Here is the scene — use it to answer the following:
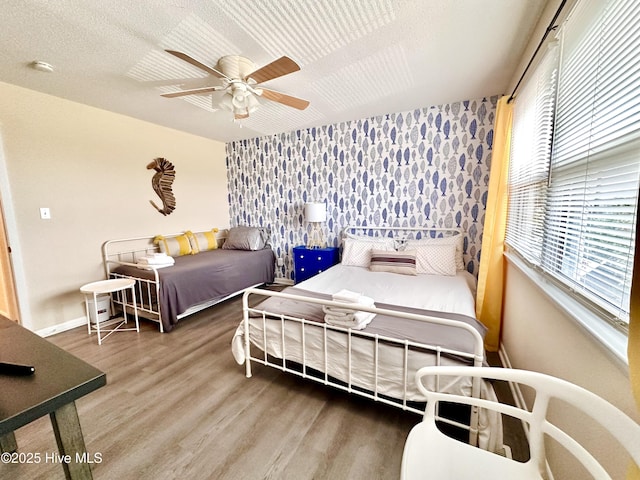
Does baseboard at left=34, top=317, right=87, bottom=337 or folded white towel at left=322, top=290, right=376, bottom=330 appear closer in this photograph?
folded white towel at left=322, top=290, right=376, bottom=330

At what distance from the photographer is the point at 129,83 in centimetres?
235

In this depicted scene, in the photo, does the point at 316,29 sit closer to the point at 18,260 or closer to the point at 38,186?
the point at 38,186

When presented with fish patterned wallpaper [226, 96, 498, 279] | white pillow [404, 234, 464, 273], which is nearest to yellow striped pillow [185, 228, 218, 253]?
fish patterned wallpaper [226, 96, 498, 279]

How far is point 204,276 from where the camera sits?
10.1ft

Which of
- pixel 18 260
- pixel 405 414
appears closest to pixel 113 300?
pixel 18 260

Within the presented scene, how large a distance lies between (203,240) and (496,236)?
152 inches

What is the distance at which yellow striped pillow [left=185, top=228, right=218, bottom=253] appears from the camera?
397cm

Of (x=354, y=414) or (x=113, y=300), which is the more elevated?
(x=113, y=300)

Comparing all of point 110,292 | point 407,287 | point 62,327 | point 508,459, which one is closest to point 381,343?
point 508,459

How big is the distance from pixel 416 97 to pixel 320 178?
1.58m

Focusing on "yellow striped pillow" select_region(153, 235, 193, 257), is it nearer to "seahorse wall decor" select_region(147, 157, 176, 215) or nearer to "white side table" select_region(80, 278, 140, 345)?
"seahorse wall decor" select_region(147, 157, 176, 215)

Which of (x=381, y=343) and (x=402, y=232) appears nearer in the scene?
(x=381, y=343)

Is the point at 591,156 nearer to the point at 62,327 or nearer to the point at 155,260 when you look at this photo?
the point at 155,260

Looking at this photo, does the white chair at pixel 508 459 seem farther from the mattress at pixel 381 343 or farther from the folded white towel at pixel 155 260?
the folded white towel at pixel 155 260
